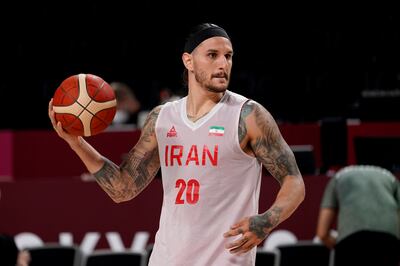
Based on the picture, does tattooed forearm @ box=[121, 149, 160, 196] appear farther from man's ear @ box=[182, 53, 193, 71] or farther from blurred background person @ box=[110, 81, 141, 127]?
blurred background person @ box=[110, 81, 141, 127]

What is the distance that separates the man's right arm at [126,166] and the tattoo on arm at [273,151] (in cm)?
69

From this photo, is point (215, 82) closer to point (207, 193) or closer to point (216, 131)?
point (216, 131)

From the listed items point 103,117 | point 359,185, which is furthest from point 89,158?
point 359,185

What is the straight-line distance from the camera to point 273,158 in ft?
14.6

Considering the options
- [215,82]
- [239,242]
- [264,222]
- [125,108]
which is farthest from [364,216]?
[125,108]

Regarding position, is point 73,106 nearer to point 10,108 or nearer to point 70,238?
point 70,238

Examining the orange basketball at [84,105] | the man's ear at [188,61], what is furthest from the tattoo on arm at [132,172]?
the man's ear at [188,61]

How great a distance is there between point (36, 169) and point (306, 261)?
12.6 ft

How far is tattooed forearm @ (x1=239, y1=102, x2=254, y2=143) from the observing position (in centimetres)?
450

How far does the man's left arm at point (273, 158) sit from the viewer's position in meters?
4.27

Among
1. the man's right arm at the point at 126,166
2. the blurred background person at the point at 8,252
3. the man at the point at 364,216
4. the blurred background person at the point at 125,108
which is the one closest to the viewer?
the man's right arm at the point at 126,166

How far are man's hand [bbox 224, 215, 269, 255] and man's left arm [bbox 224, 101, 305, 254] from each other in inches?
1.4

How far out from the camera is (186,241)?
176 inches

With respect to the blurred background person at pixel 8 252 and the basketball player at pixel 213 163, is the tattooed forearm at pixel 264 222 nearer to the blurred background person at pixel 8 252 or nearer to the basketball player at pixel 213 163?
the basketball player at pixel 213 163
